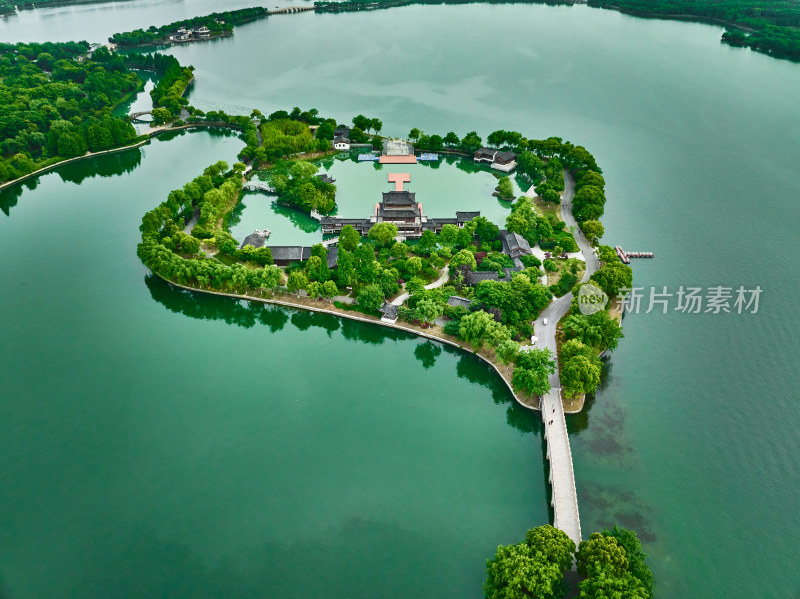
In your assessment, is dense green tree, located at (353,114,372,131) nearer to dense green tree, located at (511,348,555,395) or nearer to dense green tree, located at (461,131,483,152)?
dense green tree, located at (461,131,483,152)

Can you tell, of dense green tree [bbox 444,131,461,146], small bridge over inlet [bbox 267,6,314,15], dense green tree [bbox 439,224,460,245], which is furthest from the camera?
small bridge over inlet [bbox 267,6,314,15]

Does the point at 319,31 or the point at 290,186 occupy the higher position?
the point at 319,31

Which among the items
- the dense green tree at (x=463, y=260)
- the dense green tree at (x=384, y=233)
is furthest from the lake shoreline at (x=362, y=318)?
the dense green tree at (x=384, y=233)

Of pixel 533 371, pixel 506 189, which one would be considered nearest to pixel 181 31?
pixel 506 189

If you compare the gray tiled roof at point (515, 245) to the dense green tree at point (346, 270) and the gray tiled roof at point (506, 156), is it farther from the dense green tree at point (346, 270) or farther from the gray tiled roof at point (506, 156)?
the gray tiled roof at point (506, 156)

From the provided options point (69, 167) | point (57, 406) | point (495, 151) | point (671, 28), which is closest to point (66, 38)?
point (69, 167)

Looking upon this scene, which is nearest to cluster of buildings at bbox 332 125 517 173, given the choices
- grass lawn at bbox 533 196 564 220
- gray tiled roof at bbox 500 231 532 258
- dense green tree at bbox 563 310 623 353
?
grass lawn at bbox 533 196 564 220

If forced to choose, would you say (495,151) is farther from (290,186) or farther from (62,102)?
(62,102)
